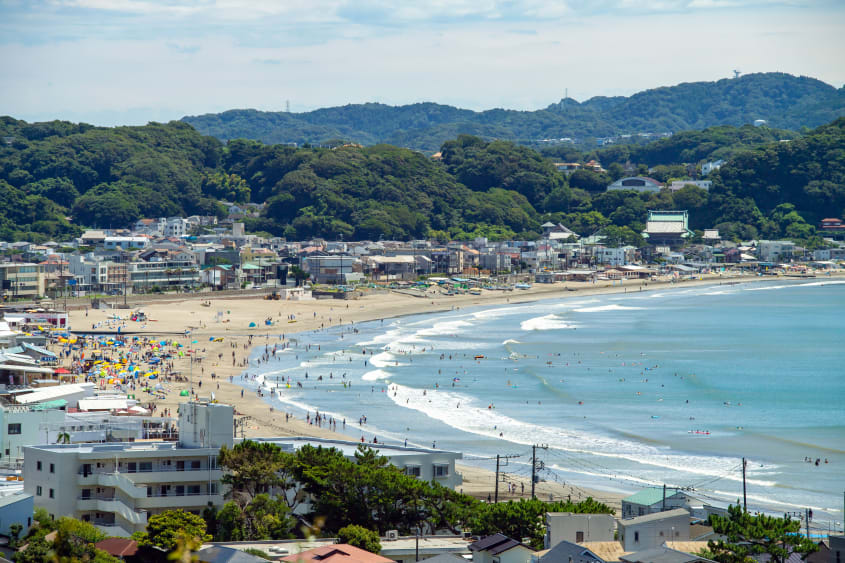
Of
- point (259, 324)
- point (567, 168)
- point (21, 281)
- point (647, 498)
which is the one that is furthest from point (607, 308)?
point (567, 168)

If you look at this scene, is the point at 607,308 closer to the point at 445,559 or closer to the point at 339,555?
the point at 445,559

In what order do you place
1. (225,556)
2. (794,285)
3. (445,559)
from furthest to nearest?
(794,285), (445,559), (225,556)

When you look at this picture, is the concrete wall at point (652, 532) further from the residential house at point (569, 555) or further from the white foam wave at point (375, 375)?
the white foam wave at point (375, 375)

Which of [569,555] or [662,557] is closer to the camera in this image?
[662,557]

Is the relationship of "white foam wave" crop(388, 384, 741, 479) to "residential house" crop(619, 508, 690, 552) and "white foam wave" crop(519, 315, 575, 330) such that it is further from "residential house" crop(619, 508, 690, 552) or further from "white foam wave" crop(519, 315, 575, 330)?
"white foam wave" crop(519, 315, 575, 330)

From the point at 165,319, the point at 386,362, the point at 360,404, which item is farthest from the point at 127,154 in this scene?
the point at 360,404

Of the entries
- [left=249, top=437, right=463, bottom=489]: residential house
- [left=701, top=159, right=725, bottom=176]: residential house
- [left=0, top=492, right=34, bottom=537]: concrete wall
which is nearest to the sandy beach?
[left=249, top=437, right=463, bottom=489]: residential house

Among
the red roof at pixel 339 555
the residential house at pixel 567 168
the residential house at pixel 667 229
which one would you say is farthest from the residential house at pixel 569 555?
the residential house at pixel 567 168
